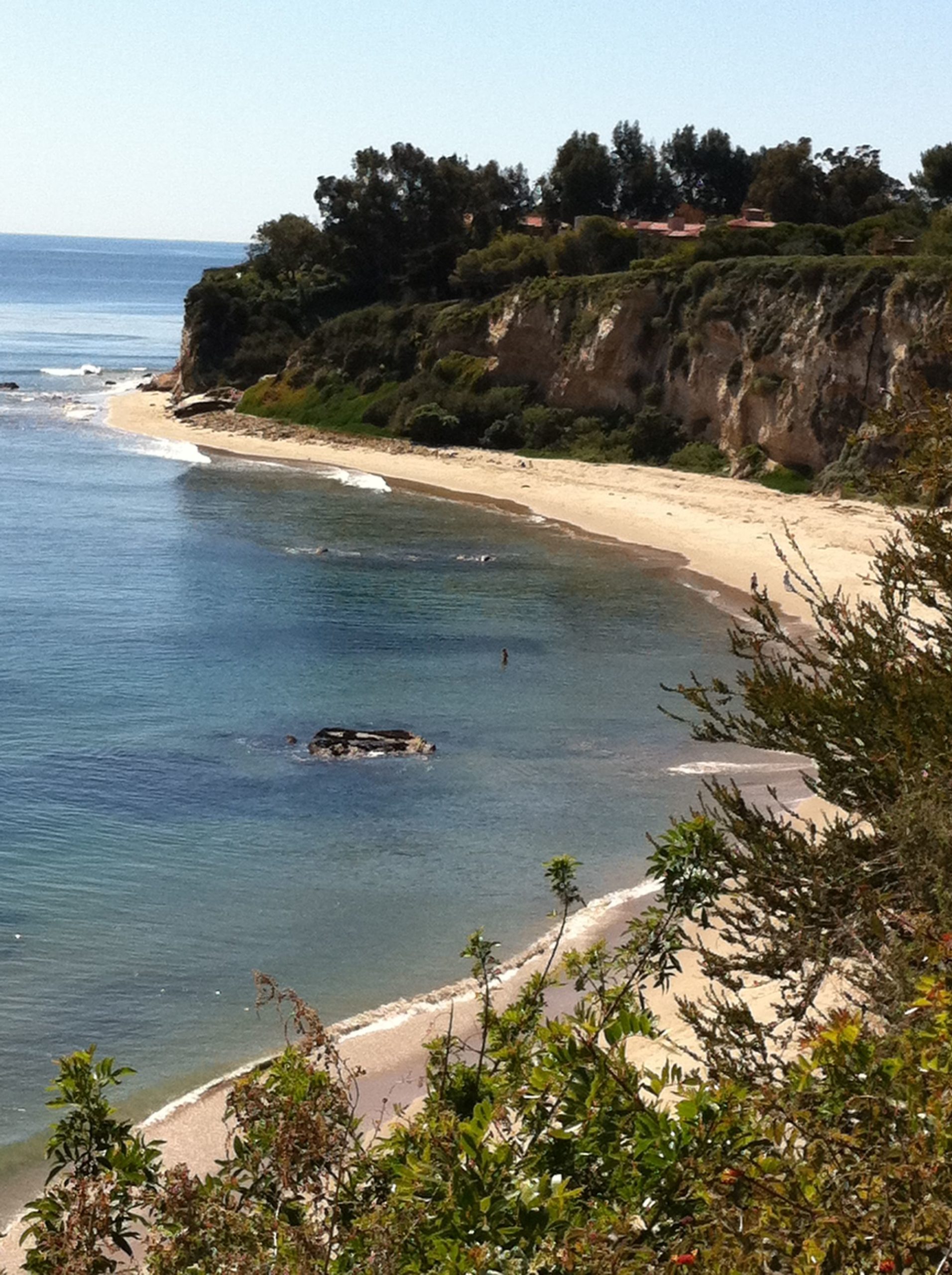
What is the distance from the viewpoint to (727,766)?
2561cm

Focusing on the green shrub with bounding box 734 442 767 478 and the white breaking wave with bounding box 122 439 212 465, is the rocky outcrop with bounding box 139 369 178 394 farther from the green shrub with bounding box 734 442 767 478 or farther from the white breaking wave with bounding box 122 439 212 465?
the green shrub with bounding box 734 442 767 478

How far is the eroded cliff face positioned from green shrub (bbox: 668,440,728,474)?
0.44 metres

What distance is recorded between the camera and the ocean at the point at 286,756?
57.7 feet

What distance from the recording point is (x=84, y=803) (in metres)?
23.3

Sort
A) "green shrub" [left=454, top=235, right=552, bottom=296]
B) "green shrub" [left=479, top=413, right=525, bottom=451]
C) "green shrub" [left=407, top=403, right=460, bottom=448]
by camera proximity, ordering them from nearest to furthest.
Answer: "green shrub" [left=479, top=413, right=525, bottom=451]
"green shrub" [left=407, top=403, right=460, bottom=448]
"green shrub" [left=454, top=235, right=552, bottom=296]

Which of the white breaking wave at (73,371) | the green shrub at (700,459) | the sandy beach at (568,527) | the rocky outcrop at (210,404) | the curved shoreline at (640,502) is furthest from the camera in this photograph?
the white breaking wave at (73,371)

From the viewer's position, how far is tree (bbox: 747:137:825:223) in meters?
71.2

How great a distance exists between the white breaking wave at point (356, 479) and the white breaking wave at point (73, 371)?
138 feet

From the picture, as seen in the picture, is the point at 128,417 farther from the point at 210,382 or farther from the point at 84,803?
the point at 84,803

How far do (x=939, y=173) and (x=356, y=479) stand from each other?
29.6 m

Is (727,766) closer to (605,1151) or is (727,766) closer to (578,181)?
(605,1151)

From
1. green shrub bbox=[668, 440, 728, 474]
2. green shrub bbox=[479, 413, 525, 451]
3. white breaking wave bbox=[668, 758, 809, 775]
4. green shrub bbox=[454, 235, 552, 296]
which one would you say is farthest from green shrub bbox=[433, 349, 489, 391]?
white breaking wave bbox=[668, 758, 809, 775]

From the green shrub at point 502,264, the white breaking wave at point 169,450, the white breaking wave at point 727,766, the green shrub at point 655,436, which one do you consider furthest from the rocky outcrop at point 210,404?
the white breaking wave at point 727,766

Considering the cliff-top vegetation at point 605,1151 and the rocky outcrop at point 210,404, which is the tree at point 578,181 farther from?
the cliff-top vegetation at point 605,1151
